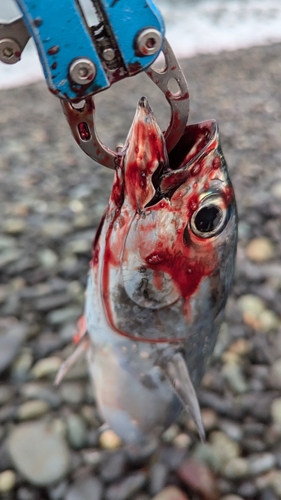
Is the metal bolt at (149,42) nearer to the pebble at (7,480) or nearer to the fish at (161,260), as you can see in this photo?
the fish at (161,260)

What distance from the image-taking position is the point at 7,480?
2029 millimetres

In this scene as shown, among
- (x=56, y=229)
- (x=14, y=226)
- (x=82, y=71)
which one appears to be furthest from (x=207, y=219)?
(x=14, y=226)

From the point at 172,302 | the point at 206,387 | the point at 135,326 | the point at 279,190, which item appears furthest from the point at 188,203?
the point at 279,190

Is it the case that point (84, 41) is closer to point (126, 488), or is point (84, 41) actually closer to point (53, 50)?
point (53, 50)

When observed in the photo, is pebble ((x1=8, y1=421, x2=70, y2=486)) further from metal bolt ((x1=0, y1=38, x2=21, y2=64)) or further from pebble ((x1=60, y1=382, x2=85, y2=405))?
metal bolt ((x1=0, y1=38, x2=21, y2=64))

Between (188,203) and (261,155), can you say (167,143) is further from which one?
(261,155)

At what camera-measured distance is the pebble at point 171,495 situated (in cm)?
200

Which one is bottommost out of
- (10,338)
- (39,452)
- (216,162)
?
(39,452)

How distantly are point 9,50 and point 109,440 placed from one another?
1.84 m

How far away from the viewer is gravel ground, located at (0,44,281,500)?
6.81 feet

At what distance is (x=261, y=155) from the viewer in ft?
15.3

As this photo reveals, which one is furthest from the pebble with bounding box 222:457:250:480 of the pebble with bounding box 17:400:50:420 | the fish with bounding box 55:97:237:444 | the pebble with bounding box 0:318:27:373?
the pebble with bounding box 0:318:27:373

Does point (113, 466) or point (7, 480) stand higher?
point (7, 480)

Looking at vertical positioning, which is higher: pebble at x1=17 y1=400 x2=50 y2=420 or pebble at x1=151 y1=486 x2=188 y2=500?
pebble at x1=17 y1=400 x2=50 y2=420
